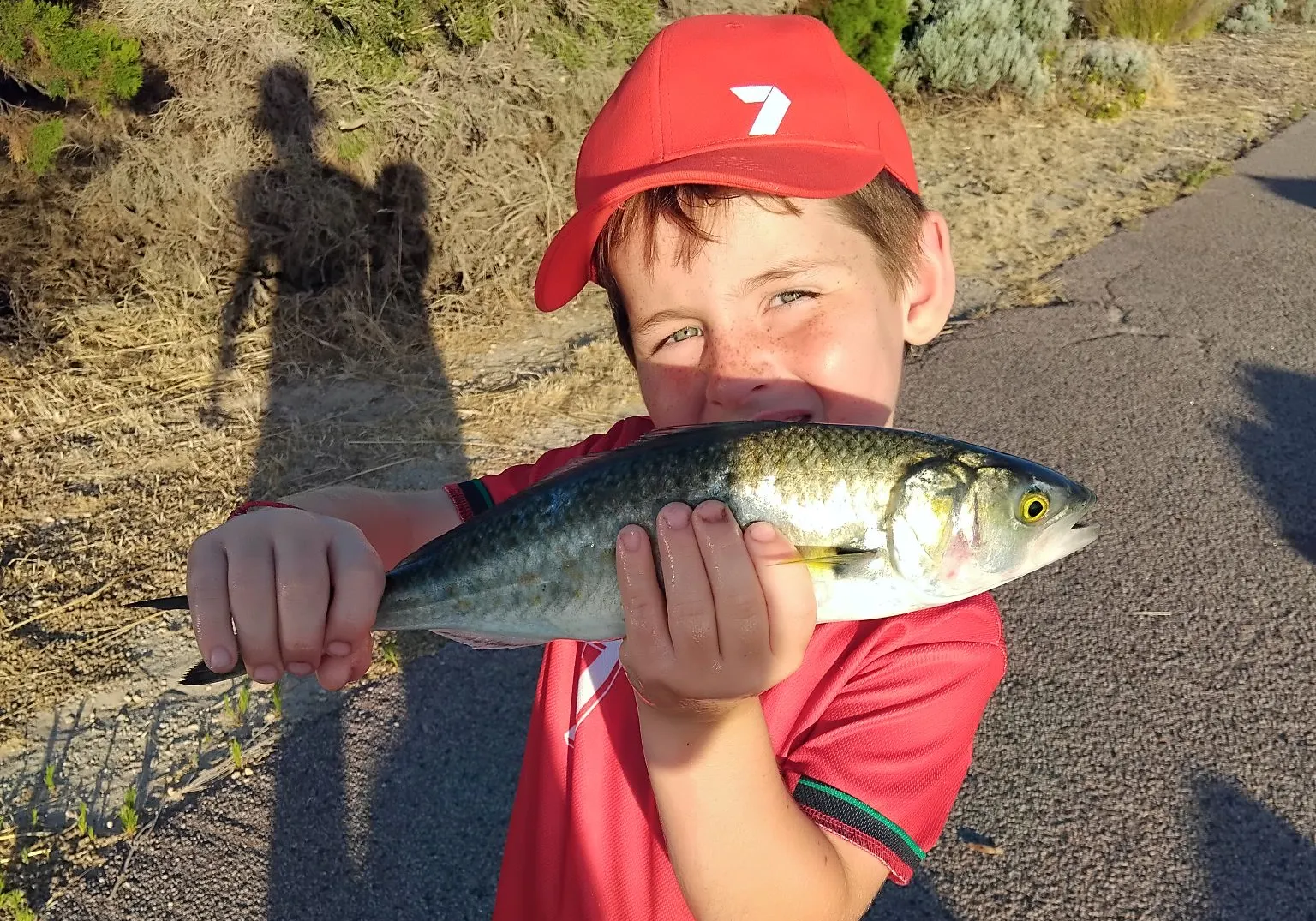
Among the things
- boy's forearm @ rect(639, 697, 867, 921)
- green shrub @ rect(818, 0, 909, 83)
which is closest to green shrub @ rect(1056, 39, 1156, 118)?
green shrub @ rect(818, 0, 909, 83)

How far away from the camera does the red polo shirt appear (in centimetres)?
170

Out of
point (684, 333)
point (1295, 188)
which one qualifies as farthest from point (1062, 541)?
point (1295, 188)

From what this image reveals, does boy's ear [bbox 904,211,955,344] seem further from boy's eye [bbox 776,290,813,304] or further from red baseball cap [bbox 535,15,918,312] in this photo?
boy's eye [bbox 776,290,813,304]

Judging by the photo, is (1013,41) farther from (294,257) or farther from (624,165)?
(624,165)

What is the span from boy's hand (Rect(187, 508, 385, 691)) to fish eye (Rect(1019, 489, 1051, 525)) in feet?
4.24

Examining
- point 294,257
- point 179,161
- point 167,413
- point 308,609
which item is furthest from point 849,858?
point 179,161

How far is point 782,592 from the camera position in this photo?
150 centimetres

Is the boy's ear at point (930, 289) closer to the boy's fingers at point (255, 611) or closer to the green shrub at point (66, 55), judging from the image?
the boy's fingers at point (255, 611)

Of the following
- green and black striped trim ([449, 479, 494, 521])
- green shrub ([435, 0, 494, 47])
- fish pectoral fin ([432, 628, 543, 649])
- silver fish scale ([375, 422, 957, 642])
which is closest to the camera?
silver fish scale ([375, 422, 957, 642])

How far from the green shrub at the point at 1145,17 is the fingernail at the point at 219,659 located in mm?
16517

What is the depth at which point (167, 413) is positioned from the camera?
17.2ft

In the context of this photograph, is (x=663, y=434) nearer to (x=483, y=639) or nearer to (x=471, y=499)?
(x=483, y=639)

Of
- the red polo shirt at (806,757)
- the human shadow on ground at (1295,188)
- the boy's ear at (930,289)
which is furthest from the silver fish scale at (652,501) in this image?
the human shadow on ground at (1295,188)

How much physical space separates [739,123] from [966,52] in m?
9.93
